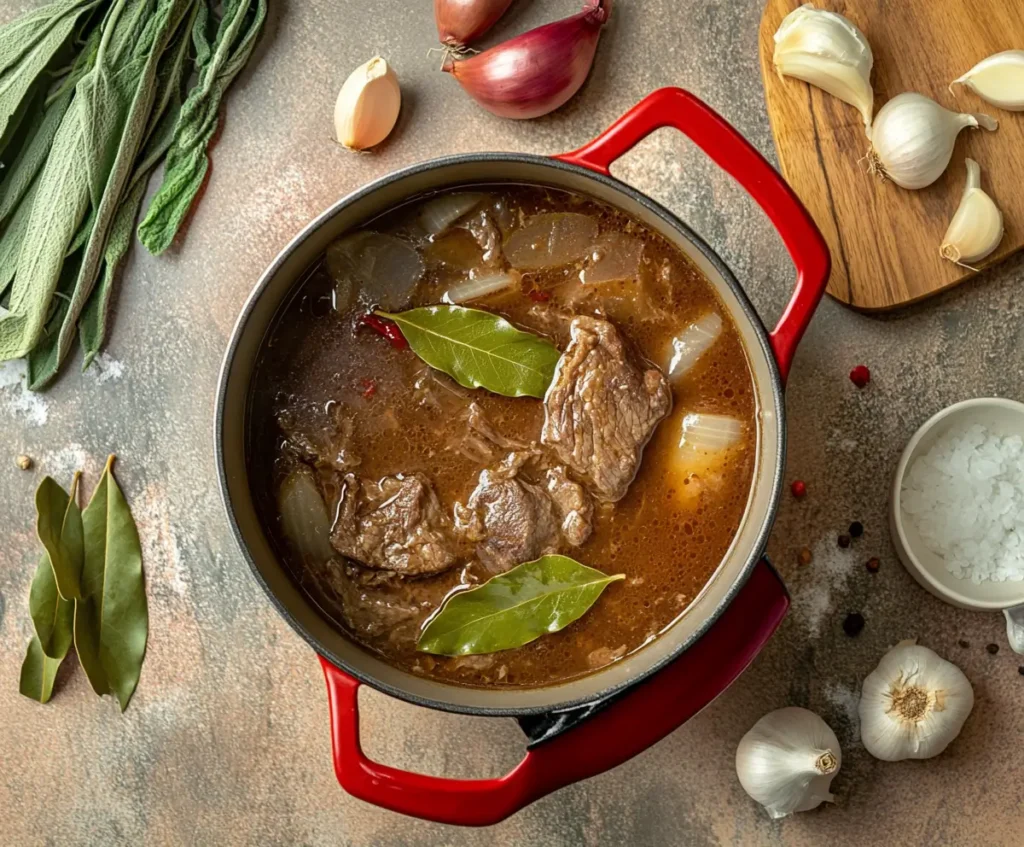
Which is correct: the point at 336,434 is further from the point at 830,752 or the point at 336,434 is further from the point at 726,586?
the point at 830,752

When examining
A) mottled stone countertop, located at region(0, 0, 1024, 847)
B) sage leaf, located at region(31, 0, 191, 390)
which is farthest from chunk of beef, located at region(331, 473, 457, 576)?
sage leaf, located at region(31, 0, 191, 390)

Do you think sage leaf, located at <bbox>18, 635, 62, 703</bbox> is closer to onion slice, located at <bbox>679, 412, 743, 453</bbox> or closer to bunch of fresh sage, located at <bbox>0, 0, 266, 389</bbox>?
bunch of fresh sage, located at <bbox>0, 0, 266, 389</bbox>

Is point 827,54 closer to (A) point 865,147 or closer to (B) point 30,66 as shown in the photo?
(A) point 865,147

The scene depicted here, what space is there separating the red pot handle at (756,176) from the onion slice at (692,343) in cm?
17

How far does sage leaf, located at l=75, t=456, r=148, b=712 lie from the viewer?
2373 millimetres

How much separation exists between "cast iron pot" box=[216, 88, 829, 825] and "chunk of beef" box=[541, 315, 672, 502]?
0.23 m

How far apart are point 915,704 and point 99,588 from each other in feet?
6.43

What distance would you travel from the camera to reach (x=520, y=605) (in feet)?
6.43

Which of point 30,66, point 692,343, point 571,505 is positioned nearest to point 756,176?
point 692,343

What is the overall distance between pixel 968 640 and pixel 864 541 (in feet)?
1.13

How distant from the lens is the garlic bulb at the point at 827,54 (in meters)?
2.17

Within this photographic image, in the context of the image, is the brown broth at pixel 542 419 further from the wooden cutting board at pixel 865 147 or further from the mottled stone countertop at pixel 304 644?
the wooden cutting board at pixel 865 147

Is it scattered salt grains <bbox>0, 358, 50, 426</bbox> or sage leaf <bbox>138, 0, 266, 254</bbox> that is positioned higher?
sage leaf <bbox>138, 0, 266, 254</bbox>

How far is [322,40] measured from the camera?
2.36 metres
